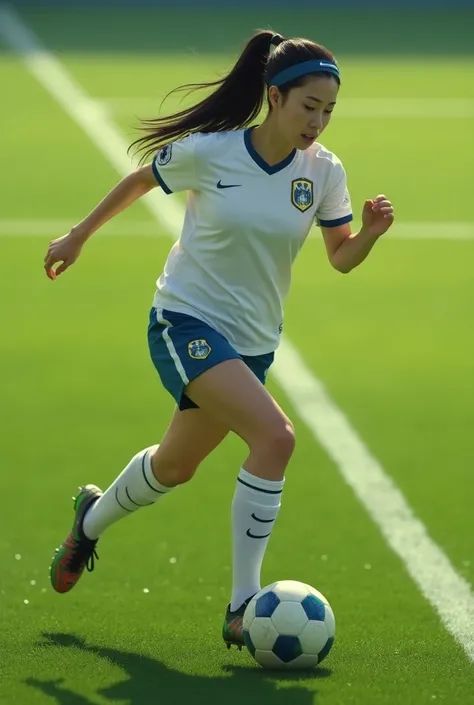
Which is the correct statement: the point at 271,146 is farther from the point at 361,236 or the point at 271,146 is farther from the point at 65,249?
the point at 65,249

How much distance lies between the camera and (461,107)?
56.5ft

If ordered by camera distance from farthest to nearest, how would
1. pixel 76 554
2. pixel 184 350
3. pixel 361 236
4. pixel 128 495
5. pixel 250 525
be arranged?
pixel 76 554 → pixel 128 495 → pixel 361 236 → pixel 184 350 → pixel 250 525

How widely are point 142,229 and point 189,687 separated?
8.27 metres

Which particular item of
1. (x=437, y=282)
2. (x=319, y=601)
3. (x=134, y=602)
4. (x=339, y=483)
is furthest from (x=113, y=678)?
(x=437, y=282)

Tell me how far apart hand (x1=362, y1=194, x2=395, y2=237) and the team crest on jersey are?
20 centimetres

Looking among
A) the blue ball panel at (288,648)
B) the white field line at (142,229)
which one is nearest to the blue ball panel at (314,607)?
the blue ball panel at (288,648)

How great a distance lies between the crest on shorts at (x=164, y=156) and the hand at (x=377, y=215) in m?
0.71

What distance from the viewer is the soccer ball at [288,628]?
504 cm

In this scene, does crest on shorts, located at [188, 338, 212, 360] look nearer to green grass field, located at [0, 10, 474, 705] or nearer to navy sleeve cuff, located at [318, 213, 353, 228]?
navy sleeve cuff, located at [318, 213, 353, 228]

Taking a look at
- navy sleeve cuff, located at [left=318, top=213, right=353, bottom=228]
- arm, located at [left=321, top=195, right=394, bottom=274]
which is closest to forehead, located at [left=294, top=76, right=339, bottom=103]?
arm, located at [left=321, top=195, right=394, bottom=274]

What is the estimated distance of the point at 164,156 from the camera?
18.6 ft

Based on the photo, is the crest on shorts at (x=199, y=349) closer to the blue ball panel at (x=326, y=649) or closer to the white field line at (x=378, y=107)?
the blue ball panel at (x=326, y=649)

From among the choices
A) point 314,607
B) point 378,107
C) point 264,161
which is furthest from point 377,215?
point 378,107

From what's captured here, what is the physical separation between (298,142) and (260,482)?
1.14 meters
